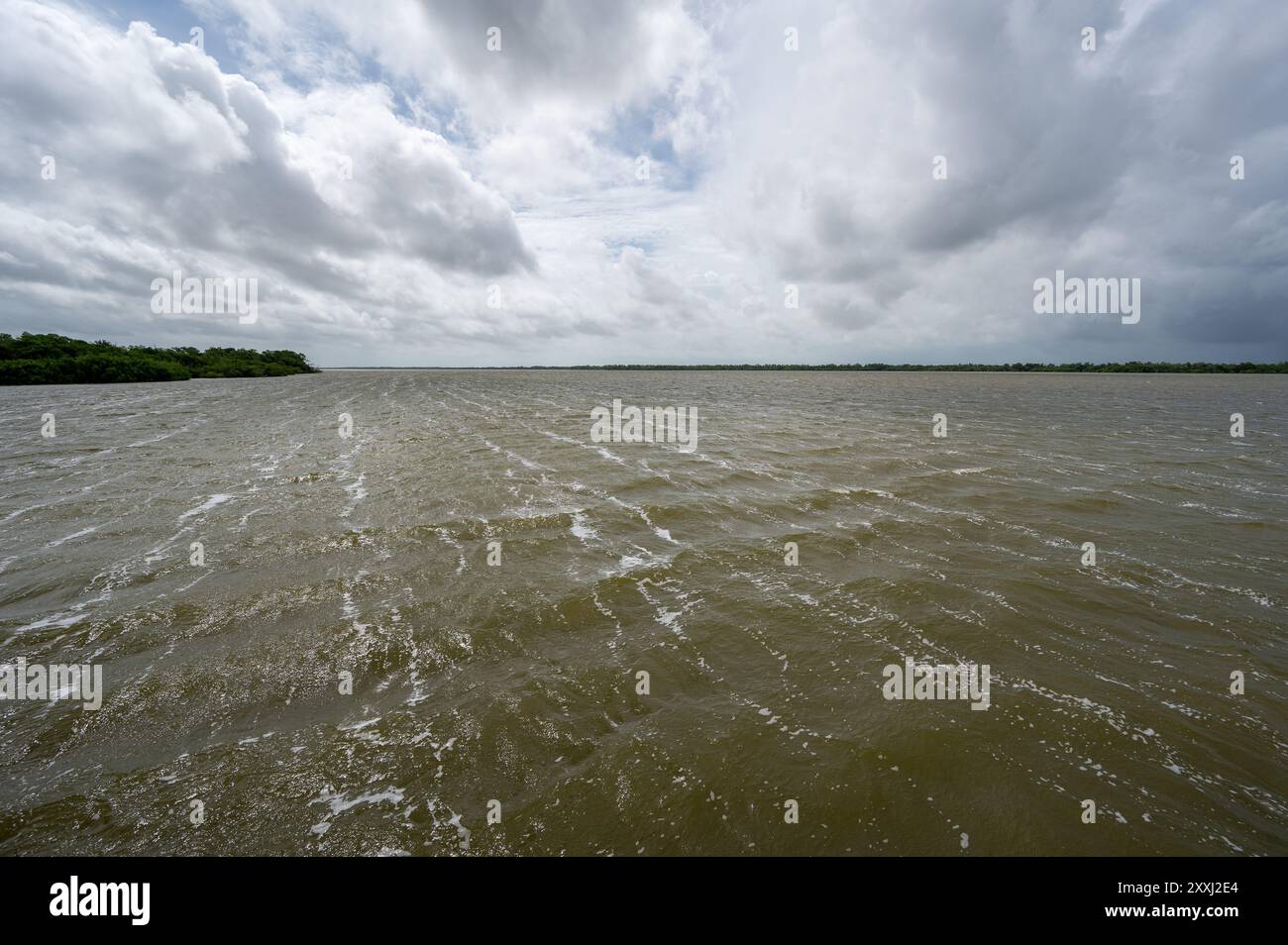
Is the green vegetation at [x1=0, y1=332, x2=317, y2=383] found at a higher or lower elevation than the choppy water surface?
higher

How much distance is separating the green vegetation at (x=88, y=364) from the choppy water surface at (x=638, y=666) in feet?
248

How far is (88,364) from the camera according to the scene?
64.3 meters

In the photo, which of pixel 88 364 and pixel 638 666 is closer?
pixel 638 666

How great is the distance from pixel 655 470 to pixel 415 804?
12.8m

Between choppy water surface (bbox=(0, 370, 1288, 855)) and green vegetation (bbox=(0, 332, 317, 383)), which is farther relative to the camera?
green vegetation (bbox=(0, 332, 317, 383))

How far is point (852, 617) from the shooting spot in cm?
693

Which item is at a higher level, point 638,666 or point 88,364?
point 88,364

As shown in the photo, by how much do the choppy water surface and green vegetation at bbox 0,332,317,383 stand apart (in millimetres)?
75503

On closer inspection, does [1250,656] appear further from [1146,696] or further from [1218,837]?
[1218,837]

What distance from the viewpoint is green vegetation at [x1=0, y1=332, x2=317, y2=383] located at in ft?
197

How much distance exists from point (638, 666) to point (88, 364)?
3757 inches

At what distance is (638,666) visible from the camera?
578 centimetres
